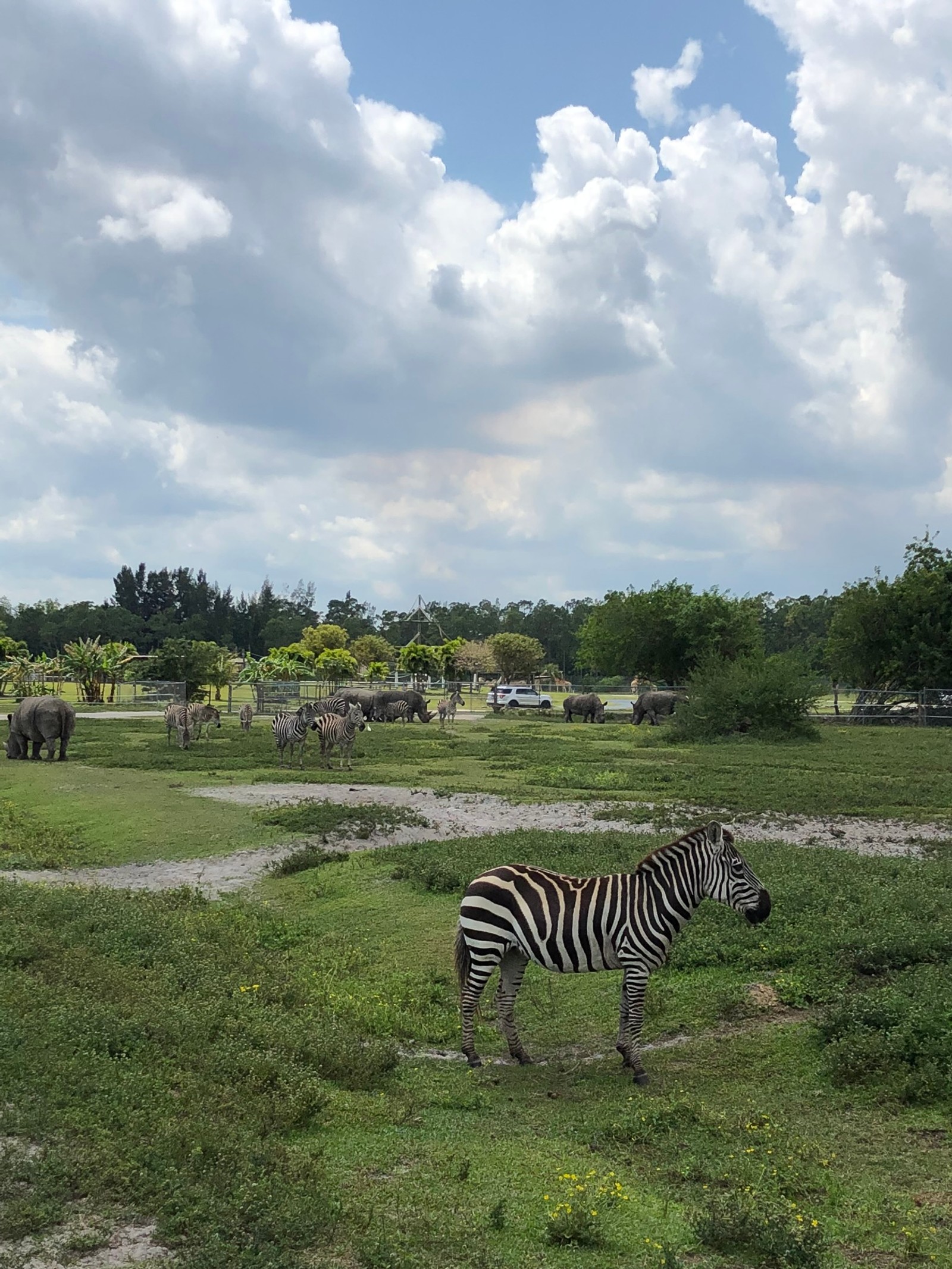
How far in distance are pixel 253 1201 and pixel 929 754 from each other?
27.3m

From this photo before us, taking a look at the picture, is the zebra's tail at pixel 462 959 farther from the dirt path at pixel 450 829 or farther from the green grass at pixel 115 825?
the green grass at pixel 115 825

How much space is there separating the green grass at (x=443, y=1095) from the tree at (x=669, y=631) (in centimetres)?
4623

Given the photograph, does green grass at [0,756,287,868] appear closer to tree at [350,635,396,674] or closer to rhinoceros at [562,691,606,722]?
rhinoceros at [562,691,606,722]

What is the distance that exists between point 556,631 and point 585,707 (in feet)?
271

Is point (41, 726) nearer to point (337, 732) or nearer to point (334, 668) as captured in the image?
point (337, 732)

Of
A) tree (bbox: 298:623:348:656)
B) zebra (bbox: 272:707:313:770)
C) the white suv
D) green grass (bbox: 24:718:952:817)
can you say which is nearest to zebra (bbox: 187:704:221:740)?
green grass (bbox: 24:718:952:817)

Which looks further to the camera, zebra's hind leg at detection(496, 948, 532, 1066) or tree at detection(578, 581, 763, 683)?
tree at detection(578, 581, 763, 683)

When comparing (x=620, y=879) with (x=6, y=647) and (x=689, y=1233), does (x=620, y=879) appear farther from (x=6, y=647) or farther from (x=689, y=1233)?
(x=6, y=647)

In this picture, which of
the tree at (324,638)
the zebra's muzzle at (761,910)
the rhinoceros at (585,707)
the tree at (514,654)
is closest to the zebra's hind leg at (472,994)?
the zebra's muzzle at (761,910)

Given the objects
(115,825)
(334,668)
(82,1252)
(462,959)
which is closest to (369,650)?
(334,668)

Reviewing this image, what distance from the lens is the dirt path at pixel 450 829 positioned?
45.5 feet

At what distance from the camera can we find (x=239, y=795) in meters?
20.2

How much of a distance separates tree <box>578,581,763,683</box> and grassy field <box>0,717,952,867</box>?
1983cm

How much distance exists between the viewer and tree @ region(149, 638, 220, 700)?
56.7 meters
